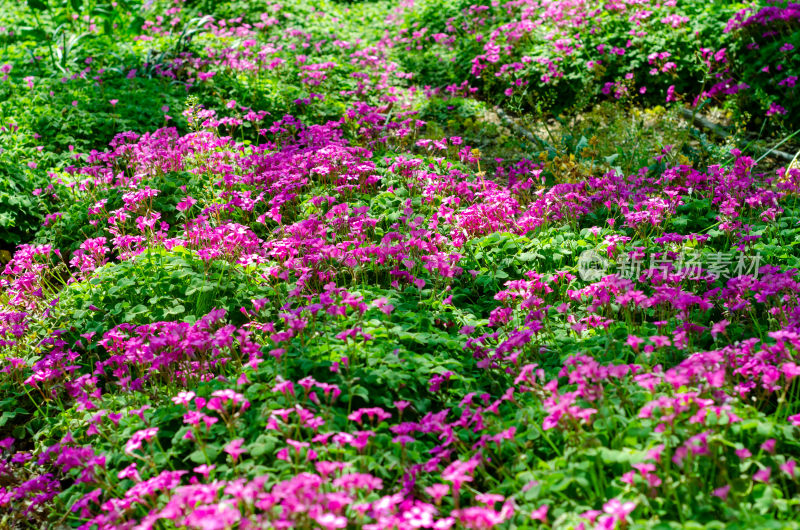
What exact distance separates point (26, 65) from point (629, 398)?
8723mm

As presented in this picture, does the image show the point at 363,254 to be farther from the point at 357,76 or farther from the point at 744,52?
→ the point at 744,52

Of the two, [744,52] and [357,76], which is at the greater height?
[357,76]

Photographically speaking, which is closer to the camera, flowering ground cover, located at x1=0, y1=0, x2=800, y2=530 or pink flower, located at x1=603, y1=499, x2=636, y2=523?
pink flower, located at x1=603, y1=499, x2=636, y2=523

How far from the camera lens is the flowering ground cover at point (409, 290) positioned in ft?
8.09

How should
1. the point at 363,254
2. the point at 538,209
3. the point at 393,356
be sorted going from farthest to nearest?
the point at 538,209 < the point at 363,254 < the point at 393,356

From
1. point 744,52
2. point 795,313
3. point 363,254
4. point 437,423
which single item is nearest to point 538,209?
point 363,254

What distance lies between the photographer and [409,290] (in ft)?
13.0

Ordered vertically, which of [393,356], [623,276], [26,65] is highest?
[26,65]

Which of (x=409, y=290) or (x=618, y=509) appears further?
(x=409, y=290)

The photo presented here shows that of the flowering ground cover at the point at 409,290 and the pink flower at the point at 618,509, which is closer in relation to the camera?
the pink flower at the point at 618,509

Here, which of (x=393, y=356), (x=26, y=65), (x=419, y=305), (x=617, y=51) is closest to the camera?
(x=393, y=356)

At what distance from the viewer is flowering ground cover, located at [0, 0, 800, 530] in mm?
2467

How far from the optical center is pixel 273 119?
731 cm

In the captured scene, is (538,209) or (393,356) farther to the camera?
(538,209)
